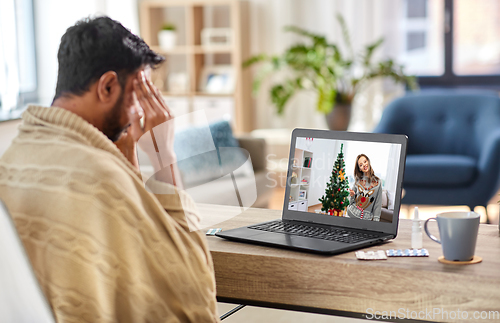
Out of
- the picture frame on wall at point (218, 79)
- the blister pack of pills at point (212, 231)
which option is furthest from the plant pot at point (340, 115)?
the blister pack of pills at point (212, 231)

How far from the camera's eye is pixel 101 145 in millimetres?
877

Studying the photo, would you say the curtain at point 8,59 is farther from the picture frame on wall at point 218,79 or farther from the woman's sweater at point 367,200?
the woman's sweater at point 367,200

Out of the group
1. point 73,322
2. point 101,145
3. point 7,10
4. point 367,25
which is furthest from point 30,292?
point 367,25

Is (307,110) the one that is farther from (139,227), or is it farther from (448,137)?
(139,227)

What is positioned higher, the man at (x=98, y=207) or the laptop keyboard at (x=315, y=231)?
the man at (x=98, y=207)

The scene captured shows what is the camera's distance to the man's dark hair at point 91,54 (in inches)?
35.6

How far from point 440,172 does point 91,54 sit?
2.53 m

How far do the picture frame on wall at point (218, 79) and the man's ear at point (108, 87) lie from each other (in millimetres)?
3993

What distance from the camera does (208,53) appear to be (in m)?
5.21

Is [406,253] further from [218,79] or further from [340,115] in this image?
[218,79]

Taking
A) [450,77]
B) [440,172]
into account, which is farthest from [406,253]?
[450,77]

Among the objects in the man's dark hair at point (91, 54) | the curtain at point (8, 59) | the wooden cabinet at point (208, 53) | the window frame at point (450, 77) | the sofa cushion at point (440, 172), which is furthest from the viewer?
the wooden cabinet at point (208, 53)

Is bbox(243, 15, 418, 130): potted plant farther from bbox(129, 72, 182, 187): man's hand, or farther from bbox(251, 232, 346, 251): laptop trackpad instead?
bbox(129, 72, 182, 187): man's hand

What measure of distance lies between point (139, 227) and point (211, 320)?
0.22 meters
